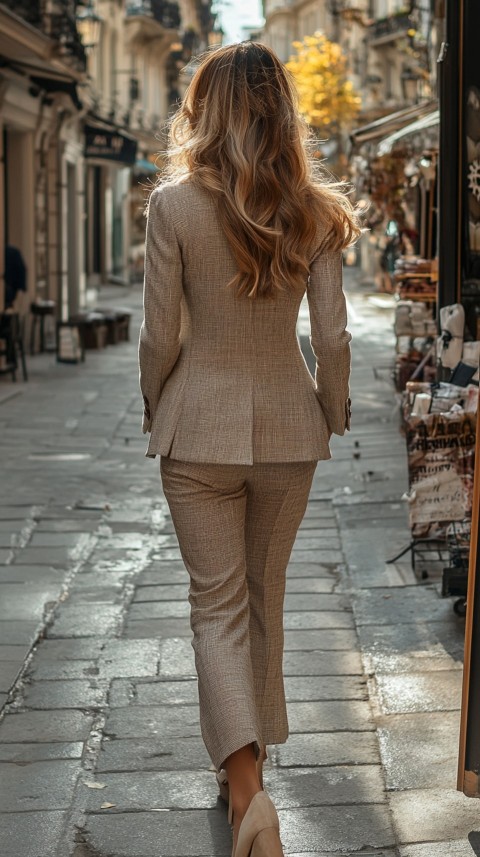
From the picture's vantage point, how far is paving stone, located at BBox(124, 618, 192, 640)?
214 inches

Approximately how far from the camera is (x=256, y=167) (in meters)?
3.17

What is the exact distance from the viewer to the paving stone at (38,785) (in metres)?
3.78

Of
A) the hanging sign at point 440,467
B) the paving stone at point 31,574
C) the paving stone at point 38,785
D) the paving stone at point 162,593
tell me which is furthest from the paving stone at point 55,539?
the paving stone at point 38,785

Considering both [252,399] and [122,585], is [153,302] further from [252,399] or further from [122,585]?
[122,585]

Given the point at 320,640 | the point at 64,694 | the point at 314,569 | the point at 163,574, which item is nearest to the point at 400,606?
the point at 320,640

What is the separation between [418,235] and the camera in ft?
39.7

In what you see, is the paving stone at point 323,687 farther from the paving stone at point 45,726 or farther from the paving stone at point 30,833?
the paving stone at point 30,833

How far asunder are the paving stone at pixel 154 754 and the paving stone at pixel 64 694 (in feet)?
1.27

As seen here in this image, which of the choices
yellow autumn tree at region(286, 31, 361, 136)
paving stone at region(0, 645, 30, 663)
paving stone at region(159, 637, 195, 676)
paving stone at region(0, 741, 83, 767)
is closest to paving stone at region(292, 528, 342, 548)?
paving stone at region(159, 637, 195, 676)

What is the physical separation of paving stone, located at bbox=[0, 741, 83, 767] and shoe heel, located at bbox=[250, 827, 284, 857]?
4.05ft

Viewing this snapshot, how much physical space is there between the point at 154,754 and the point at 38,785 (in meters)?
0.41

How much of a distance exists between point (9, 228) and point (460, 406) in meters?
15.2

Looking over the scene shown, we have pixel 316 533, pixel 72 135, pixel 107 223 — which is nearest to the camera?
pixel 316 533

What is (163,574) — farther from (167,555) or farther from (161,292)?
(161,292)
